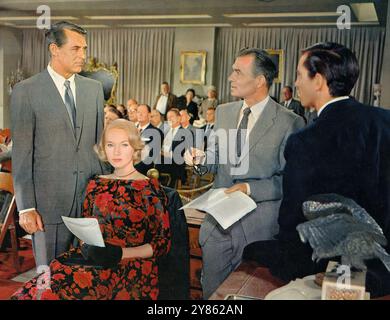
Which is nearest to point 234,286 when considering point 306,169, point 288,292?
point 288,292

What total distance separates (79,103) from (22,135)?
242mm

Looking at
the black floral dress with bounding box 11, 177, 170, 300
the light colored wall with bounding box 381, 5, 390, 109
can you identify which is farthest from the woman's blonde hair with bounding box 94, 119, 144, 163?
the light colored wall with bounding box 381, 5, 390, 109

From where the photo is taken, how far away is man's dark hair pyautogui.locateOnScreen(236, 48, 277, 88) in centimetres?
176

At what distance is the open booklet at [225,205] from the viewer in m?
1.66

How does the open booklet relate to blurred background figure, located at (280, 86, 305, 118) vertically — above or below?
below

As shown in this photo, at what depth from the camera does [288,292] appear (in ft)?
4.43

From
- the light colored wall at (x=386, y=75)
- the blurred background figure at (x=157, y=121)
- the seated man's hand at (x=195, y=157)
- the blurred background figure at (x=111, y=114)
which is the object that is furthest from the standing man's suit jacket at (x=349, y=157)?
the blurred background figure at (x=157, y=121)

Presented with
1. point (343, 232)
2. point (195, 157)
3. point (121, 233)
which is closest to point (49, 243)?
point (121, 233)

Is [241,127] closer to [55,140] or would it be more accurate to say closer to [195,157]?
[195,157]

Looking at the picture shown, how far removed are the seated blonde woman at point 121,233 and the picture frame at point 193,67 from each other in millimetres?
541

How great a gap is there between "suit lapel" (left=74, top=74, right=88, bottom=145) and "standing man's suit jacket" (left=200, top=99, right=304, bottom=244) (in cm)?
56

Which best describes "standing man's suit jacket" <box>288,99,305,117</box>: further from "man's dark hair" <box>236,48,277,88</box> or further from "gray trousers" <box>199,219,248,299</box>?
"gray trousers" <box>199,219,248,299</box>

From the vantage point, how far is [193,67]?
2227 mm

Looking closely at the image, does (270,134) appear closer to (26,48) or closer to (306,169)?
(306,169)
